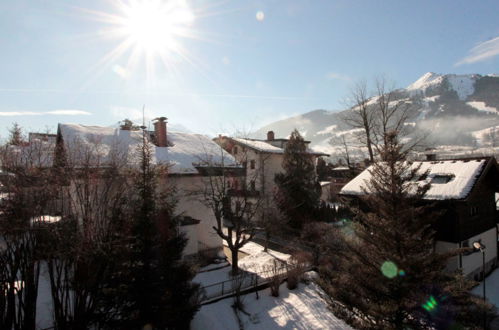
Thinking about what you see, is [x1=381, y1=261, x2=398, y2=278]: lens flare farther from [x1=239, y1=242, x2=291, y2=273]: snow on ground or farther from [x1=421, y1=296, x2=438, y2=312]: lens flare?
[x1=239, y1=242, x2=291, y2=273]: snow on ground

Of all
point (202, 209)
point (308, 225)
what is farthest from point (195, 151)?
point (308, 225)

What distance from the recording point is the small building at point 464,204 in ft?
45.6

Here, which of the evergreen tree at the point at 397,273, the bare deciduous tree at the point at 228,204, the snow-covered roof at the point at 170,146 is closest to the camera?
the evergreen tree at the point at 397,273

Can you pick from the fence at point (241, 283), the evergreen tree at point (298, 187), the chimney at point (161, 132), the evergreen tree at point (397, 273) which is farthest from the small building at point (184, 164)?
the evergreen tree at point (397, 273)

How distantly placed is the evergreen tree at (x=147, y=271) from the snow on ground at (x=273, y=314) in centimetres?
277

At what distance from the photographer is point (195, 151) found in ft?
63.9

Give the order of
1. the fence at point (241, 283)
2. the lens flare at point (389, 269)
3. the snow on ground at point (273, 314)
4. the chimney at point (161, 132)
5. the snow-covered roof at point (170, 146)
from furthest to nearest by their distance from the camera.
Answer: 1. the chimney at point (161, 132)
2. the snow-covered roof at point (170, 146)
3. the fence at point (241, 283)
4. the snow on ground at point (273, 314)
5. the lens flare at point (389, 269)

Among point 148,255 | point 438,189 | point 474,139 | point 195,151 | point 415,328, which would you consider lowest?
point 415,328

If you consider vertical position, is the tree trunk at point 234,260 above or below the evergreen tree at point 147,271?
below

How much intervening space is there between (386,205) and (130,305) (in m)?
8.58

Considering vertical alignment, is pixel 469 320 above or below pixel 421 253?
below

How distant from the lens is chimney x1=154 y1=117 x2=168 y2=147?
19359 millimetres

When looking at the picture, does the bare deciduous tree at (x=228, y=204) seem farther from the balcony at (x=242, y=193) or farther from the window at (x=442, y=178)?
the window at (x=442, y=178)

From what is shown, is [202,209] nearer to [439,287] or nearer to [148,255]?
[148,255]
